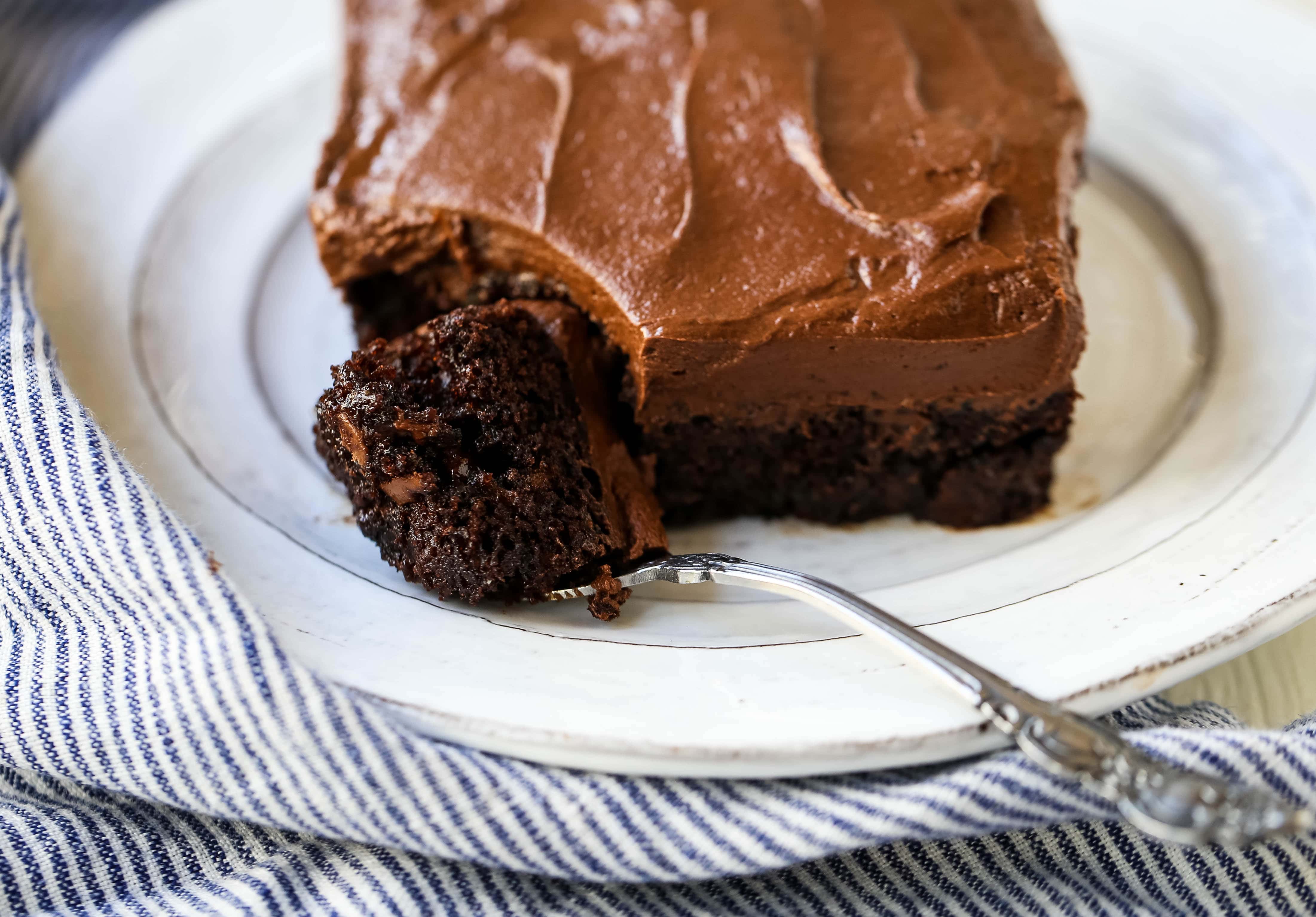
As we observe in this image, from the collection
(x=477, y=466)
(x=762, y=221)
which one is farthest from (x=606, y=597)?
(x=762, y=221)

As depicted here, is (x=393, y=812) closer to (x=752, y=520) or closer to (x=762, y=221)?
(x=752, y=520)

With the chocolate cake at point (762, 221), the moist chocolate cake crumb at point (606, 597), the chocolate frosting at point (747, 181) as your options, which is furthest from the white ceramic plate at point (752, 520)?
the chocolate frosting at point (747, 181)

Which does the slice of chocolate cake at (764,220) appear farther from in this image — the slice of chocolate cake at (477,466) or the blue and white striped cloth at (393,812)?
the blue and white striped cloth at (393,812)

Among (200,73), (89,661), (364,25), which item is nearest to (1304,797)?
(89,661)

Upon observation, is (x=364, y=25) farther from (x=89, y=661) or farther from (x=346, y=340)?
(x=89, y=661)

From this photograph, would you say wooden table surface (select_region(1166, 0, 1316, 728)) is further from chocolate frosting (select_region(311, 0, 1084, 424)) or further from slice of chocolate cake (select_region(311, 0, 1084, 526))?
chocolate frosting (select_region(311, 0, 1084, 424))

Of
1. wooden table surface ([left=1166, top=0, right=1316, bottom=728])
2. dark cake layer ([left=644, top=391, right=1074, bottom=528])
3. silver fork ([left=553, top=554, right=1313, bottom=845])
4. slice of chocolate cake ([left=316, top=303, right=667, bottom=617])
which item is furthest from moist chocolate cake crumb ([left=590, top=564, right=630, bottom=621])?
wooden table surface ([left=1166, top=0, right=1316, bottom=728])
